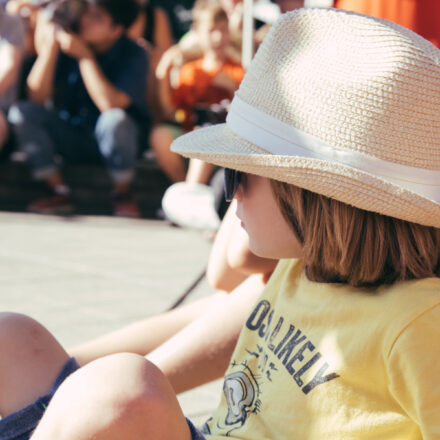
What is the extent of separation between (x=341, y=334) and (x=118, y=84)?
15.2 feet

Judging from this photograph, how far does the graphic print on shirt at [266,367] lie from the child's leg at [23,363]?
1.06ft

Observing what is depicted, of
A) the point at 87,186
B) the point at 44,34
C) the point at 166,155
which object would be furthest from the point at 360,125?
the point at 87,186

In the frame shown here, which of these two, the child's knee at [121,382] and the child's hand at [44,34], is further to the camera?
the child's hand at [44,34]

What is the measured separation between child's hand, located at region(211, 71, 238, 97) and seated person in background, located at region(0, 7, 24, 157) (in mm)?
1554

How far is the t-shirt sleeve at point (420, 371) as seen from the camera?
39.1 inches

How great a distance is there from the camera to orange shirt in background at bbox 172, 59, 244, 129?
560 cm

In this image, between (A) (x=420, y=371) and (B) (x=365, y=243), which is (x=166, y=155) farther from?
(A) (x=420, y=371)

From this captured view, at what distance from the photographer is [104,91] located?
5418mm

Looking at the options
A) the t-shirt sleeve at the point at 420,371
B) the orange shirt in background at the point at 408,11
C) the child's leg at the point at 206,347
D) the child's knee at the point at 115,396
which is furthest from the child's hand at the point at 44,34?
the t-shirt sleeve at the point at 420,371

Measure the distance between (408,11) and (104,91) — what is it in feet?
12.0

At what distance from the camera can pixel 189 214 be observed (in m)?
4.11

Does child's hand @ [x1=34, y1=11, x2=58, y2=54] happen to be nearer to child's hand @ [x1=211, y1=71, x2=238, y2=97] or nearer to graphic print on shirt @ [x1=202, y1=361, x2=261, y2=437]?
child's hand @ [x1=211, y1=71, x2=238, y2=97]

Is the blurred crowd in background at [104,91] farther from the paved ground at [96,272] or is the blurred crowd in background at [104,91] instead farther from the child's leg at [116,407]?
the child's leg at [116,407]

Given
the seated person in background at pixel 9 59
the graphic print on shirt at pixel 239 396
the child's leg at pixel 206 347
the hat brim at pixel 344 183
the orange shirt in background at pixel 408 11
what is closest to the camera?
the hat brim at pixel 344 183
